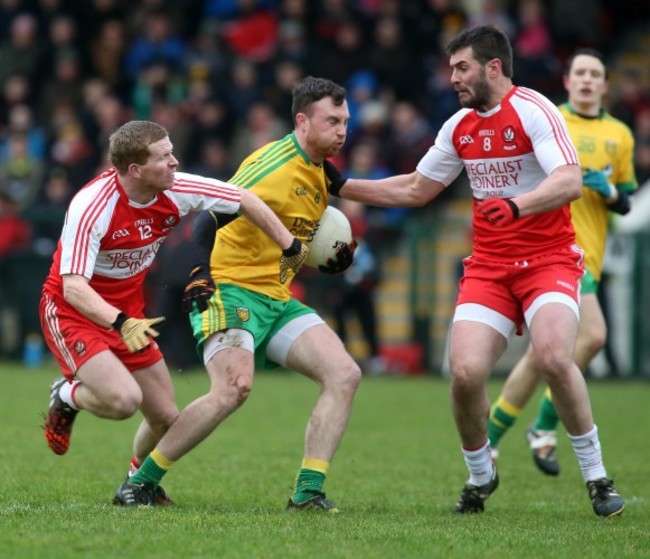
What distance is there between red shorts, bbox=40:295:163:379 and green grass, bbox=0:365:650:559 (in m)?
0.76

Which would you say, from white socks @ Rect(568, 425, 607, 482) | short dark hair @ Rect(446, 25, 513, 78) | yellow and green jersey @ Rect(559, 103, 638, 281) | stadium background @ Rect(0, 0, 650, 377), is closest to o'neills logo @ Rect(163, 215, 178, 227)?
short dark hair @ Rect(446, 25, 513, 78)

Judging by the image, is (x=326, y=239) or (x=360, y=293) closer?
(x=326, y=239)

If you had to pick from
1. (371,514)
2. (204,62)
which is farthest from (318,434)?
(204,62)

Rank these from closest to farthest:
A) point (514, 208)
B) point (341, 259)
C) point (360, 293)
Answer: point (514, 208) < point (341, 259) < point (360, 293)

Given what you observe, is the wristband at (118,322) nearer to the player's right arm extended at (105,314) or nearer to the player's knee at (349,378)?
the player's right arm extended at (105,314)

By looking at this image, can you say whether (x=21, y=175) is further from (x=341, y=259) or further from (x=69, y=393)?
(x=341, y=259)

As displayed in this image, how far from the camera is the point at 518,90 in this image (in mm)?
7504

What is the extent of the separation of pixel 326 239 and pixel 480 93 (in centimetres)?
118

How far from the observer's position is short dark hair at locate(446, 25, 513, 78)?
740 centimetres

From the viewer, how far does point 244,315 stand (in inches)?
294

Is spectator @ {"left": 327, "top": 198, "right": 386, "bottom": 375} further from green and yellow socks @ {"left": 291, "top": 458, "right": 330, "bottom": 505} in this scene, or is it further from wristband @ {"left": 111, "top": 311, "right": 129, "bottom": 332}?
wristband @ {"left": 111, "top": 311, "right": 129, "bottom": 332}

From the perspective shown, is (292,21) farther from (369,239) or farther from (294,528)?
(294,528)

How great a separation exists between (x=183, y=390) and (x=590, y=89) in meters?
6.64

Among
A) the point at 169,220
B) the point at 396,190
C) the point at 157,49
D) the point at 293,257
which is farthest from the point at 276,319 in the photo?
the point at 157,49
